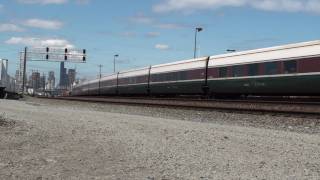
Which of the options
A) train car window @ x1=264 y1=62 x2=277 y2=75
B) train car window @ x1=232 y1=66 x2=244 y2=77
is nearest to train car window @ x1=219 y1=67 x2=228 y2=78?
train car window @ x1=232 y1=66 x2=244 y2=77

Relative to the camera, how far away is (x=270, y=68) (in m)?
25.1

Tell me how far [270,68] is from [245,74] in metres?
2.30

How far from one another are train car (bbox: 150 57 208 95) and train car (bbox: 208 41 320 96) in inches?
58.8

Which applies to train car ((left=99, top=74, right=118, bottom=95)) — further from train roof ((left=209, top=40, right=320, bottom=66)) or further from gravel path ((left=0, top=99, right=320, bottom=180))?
gravel path ((left=0, top=99, right=320, bottom=180))

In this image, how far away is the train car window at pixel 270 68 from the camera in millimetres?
24719

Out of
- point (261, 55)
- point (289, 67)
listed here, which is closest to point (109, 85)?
point (261, 55)

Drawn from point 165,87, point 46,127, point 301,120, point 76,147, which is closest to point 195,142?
point 76,147

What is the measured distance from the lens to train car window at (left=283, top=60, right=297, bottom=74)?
76.2 ft

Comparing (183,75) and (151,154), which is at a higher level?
(183,75)

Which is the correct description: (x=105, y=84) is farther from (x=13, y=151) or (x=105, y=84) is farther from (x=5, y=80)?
(x=13, y=151)

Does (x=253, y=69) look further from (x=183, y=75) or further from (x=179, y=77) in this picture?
(x=179, y=77)

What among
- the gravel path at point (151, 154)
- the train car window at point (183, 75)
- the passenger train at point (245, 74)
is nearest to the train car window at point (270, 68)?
the passenger train at point (245, 74)

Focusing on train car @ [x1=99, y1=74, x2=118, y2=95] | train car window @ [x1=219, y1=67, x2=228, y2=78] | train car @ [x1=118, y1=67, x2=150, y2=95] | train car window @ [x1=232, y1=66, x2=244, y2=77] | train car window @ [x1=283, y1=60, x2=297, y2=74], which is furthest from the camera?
train car @ [x1=99, y1=74, x2=118, y2=95]

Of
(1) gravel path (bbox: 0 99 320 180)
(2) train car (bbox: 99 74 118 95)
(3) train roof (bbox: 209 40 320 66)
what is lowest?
(1) gravel path (bbox: 0 99 320 180)
